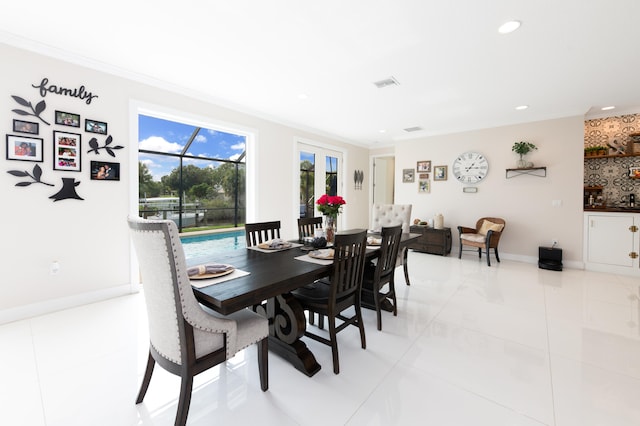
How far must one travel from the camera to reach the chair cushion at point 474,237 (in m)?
4.80

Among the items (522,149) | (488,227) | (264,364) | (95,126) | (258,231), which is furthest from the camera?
(488,227)

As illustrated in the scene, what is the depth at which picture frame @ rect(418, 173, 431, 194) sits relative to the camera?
6.01 m

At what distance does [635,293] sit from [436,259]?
2.45 meters

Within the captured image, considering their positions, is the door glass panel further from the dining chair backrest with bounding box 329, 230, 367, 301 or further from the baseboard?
the dining chair backrest with bounding box 329, 230, 367, 301

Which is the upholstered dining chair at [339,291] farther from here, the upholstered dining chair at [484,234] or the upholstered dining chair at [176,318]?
the upholstered dining chair at [484,234]

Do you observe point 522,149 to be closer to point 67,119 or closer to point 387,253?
point 387,253

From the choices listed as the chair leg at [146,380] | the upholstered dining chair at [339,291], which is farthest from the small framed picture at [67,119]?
the upholstered dining chair at [339,291]

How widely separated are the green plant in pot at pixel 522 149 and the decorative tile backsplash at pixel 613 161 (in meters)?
0.88

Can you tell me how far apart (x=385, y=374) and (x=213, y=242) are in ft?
22.1

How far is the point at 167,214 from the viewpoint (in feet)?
23.9

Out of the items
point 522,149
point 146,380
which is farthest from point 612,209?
point 146,380

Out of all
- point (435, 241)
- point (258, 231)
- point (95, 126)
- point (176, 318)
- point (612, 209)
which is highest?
point (95, 126)

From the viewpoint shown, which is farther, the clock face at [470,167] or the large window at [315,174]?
the large window at [315,174]

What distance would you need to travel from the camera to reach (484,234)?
5090mm
